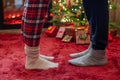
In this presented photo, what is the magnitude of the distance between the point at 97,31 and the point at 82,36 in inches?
25.6

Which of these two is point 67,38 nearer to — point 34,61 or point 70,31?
point 70,31

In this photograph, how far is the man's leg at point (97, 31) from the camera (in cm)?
142

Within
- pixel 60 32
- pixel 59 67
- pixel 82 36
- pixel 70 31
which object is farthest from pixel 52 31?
pixel 59 67

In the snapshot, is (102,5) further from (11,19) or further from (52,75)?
(11,19)

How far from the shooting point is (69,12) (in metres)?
2.29

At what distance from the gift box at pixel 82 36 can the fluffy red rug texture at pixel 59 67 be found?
6 cm

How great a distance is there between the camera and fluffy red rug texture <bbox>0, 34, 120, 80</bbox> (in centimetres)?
135

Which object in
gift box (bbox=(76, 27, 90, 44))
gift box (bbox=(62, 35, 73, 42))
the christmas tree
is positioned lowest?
gift box (bbox=(62, 35, 73, 42))

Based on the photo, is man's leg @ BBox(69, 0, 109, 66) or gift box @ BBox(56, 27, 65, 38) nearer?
man's leg @ BBox(69, 0, 109, 66)

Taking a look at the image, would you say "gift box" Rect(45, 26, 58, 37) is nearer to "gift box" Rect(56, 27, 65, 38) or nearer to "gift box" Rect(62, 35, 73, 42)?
"gift box" Rect(56, 27, 65, 38)

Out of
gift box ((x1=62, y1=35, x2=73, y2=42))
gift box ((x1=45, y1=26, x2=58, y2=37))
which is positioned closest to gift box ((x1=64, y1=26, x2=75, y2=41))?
gift box ((x1=62, y1=35, x2=73, y2=42))

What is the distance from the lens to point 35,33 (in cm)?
134

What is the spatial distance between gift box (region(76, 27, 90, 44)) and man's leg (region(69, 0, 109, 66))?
0.51m

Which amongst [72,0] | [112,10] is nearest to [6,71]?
[72,0]
